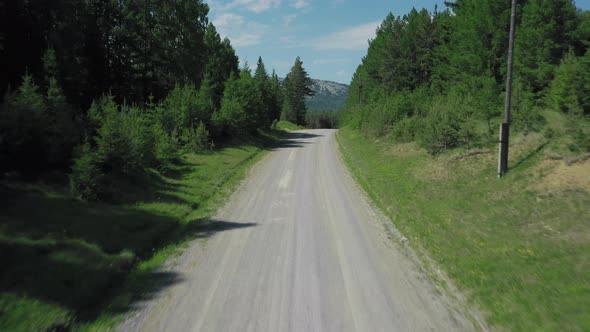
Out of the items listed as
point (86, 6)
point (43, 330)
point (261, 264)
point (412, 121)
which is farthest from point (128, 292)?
point (86, 6)

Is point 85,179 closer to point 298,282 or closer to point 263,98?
point 298,282

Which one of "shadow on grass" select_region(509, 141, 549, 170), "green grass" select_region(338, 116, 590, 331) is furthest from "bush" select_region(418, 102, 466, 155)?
"shadow on grass" select_region(509, 141, 549, 170)

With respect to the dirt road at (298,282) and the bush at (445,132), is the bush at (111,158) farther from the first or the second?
the bush at (445,132)

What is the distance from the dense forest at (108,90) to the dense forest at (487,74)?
48.2ft

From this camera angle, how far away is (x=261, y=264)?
25.7 feet

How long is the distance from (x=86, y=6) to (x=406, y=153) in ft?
90.4

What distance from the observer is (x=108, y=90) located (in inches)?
1217

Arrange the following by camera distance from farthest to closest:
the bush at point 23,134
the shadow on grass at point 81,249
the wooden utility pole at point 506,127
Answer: the wooden utility pole at point 506,127 → the bush at point 23,134 → the shadow on grass at point 81,249

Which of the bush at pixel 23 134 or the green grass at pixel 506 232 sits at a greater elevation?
the bush at pixel 23 134

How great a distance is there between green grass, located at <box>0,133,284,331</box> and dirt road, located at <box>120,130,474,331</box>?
26.8 inches

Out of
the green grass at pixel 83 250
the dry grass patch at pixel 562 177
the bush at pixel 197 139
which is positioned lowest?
the green grass at pixel 83 250

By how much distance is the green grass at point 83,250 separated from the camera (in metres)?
5.87

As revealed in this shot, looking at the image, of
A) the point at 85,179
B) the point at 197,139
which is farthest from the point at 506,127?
the point at 197,139

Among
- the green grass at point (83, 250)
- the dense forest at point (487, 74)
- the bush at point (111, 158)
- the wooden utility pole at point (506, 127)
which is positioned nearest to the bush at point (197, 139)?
the bush at point (111, 158)
